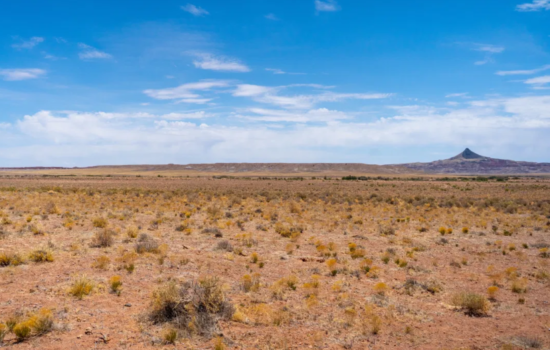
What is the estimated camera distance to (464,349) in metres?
6.18

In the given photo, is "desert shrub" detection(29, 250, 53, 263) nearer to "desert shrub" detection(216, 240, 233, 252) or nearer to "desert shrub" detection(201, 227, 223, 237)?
"desert shrub" detection(216, 240, 233, 252)

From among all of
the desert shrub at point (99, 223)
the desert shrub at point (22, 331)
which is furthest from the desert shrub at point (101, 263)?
the desert shrub at point (99, 223)

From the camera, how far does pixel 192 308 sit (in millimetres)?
7191

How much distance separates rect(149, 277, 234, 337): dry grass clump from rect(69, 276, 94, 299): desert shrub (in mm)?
1695

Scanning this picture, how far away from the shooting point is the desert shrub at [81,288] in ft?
26.8

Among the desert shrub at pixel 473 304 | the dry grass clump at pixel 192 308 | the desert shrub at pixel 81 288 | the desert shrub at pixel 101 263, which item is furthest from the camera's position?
the desert shrub at pixel 101 263

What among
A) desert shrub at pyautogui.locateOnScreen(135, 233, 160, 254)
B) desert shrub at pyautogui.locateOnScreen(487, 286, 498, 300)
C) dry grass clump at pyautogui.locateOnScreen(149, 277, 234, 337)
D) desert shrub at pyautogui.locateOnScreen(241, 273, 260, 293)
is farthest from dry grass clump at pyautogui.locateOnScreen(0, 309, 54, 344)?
desert shrub at pyautogui.locateOnScreen(487, 286, 498, 300)

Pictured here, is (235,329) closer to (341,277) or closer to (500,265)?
(341,277)

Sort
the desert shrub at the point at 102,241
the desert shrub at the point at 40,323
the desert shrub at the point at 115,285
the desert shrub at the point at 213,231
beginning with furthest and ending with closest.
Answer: the desert shrub at the point at 213,231 → the desert shrub at the point at 102,241 → the desert shrub at the point at 115,285 → the desert shrub at the point at 40,323

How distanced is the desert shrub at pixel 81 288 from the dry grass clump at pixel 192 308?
169 cm

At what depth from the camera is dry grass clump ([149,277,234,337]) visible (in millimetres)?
6801

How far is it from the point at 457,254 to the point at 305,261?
572cm

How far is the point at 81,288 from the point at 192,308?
112 inches

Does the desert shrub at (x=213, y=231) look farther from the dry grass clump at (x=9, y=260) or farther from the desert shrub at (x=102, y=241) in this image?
the dry grass clump at (x=9, y=260)
